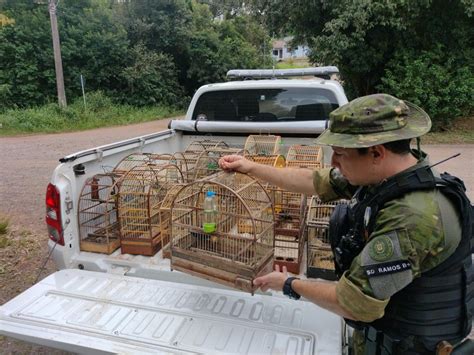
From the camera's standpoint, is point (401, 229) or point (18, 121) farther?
point (18, 121)

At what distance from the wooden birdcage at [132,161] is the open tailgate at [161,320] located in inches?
48.3

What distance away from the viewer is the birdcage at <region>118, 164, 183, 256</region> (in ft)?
9.59

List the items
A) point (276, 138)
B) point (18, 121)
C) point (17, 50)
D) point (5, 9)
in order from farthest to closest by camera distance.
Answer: point (5, 9)
point (17, 50)
point (18, 121)
point (276, 138)

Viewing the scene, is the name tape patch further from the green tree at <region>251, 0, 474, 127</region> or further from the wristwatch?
the green tree at <region>251, 0, 474, 127</region>

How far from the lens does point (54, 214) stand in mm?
2711

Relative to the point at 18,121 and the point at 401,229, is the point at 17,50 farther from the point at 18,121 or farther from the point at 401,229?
the point at 401,229

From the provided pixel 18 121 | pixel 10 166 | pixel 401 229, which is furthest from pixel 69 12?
pixel 401 229

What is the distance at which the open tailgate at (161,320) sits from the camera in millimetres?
1965

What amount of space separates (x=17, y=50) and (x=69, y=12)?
338cm

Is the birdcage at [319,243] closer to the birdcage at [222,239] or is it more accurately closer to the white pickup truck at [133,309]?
the white pickup truck at [133,309]

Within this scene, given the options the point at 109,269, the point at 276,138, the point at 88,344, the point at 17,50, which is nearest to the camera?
the point at 88,344

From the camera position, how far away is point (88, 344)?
1983 mm

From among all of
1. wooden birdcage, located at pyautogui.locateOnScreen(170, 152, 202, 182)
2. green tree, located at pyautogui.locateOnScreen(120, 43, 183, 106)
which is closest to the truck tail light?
wooden birdcage, located at pyautogui.locateOnScreen(170, 152, 202, 182)

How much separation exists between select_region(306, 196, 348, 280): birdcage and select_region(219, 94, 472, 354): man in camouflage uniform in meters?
0.83
